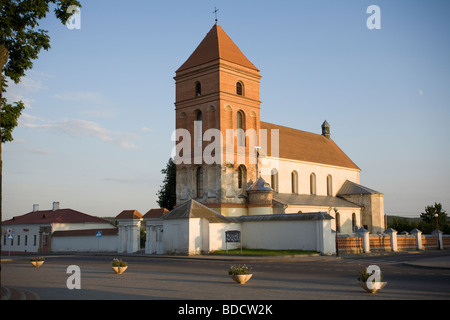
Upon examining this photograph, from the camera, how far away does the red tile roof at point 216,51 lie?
138 ft

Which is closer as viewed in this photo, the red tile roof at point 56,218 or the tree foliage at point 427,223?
the red tile roof at point 56,218

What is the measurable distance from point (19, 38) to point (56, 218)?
34990 millimetres

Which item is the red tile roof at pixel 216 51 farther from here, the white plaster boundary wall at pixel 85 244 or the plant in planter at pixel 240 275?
the plant in planter at pixel 240 275

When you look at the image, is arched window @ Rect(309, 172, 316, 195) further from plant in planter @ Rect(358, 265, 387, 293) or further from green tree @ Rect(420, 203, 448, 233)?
plant in planter @ Rect(358, 265, 387, 293)

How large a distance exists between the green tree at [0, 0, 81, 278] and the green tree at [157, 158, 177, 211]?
38641mm

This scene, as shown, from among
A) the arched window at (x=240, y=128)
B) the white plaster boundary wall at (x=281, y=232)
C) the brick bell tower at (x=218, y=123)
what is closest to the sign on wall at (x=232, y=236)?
the white plaster boundary wall at (x=281, y=232)

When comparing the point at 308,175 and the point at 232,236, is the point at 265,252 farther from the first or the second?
the point at 308,175

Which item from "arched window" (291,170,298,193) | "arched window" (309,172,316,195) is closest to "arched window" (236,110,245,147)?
"arched window" (291,170,298,193)

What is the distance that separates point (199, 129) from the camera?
42500 millimetres

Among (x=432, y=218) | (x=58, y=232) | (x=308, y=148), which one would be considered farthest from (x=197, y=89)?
(x=432, y=218)

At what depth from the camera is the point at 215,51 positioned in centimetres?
4212
